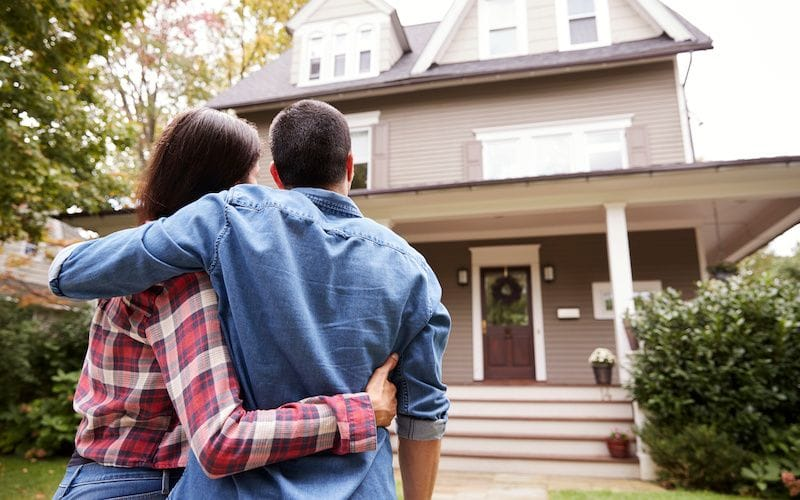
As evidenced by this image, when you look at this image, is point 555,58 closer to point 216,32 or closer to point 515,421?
point 515,421

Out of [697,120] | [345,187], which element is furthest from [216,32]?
[345,187]

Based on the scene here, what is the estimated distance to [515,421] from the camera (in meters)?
6.55

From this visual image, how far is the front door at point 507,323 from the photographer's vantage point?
9094 millimetres

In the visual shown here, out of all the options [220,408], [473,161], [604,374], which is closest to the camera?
[220,408]

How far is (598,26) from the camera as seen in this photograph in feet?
30.9

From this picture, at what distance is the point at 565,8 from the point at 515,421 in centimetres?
782

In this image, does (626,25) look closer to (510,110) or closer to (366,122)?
(510,110)

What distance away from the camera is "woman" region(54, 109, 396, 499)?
0.83 metres

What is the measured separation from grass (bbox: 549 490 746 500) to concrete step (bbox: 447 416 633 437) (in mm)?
1430

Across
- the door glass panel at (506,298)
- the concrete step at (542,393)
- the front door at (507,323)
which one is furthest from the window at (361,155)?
the concrete step at (542,393)

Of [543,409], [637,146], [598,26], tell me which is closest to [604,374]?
[543,409]

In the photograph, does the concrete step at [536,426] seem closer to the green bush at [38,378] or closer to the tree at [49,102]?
the green bush at [38,378]

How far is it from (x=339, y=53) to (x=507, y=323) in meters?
6.75

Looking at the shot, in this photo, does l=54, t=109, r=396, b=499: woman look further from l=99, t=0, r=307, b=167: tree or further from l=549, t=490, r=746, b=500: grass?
l=99, t=0, r=307, b=167: tree
